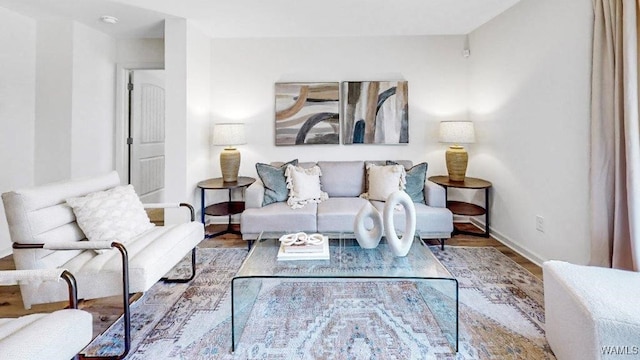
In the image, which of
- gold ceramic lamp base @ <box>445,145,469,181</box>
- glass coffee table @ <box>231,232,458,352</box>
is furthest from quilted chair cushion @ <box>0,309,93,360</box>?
gold ceramic lamp base @ <box>445,145,469,181</box>

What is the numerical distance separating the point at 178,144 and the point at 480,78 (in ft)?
11.4

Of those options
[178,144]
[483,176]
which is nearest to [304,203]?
[178,144]

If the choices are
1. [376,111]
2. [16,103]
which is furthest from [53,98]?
[376,111]

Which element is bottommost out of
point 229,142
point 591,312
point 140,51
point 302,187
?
point 591,312

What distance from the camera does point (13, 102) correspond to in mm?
3295

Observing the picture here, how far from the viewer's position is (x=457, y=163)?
3.81m

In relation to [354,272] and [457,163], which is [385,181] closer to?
[457,163]

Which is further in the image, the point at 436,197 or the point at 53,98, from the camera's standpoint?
the point at 53,98

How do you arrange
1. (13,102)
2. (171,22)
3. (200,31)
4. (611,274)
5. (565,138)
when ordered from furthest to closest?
(200,31), (171,22), (13,102), (565,138), (611,274)

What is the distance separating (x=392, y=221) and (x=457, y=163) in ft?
7.09

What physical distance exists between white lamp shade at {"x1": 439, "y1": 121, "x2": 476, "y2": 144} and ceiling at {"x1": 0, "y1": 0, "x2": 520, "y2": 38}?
1.11m

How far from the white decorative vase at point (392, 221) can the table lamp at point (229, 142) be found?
2.39 m

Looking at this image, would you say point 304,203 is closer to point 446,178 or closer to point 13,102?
point 446,178

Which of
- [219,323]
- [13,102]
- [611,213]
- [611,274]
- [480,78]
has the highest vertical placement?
[480,78]
